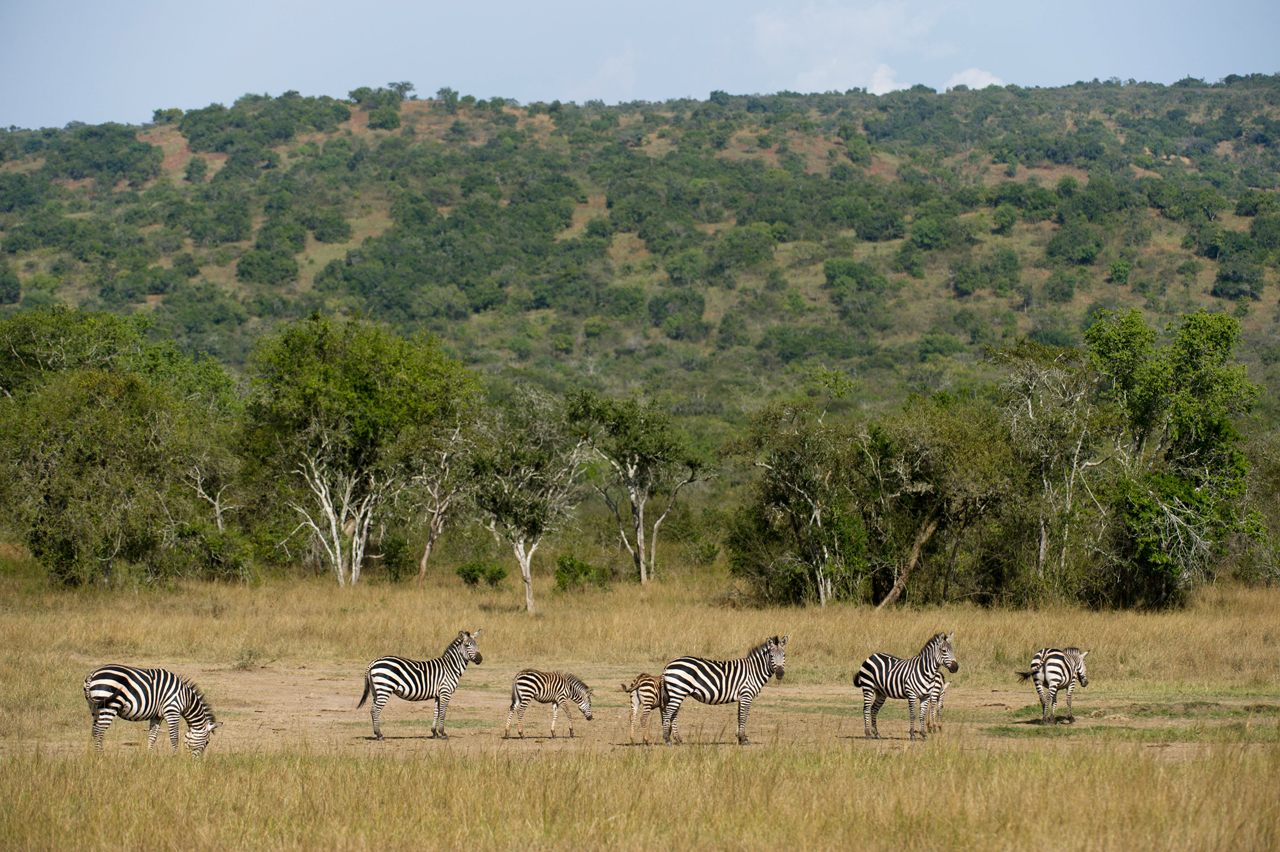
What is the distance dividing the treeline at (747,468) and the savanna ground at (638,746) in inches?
121

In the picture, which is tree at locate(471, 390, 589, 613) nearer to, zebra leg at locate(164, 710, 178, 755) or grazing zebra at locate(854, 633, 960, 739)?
grazing zebra at locate(854, 633, 960, 739)

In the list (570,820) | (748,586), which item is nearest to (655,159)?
(748,586)

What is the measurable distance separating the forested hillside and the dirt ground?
40.4 ft

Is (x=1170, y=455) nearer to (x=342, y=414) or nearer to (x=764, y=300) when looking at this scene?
(x=342, y=414)

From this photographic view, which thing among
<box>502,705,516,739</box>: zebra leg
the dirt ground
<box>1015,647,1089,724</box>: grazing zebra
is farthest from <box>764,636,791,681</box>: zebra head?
<box>1015,647,1089,724</box>: grazing zebra

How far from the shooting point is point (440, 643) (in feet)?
81.6

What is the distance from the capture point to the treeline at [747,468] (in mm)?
32594

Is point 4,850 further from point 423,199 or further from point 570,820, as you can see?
point 423,199

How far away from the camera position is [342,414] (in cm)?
3825

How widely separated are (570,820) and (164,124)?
202 m

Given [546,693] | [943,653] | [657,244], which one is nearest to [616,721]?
[546,693]

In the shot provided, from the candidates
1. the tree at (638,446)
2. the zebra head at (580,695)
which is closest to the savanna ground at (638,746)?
the zebra head at (580,695)

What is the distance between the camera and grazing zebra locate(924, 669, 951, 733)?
16500 mm

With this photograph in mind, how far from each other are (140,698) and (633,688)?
556cm
